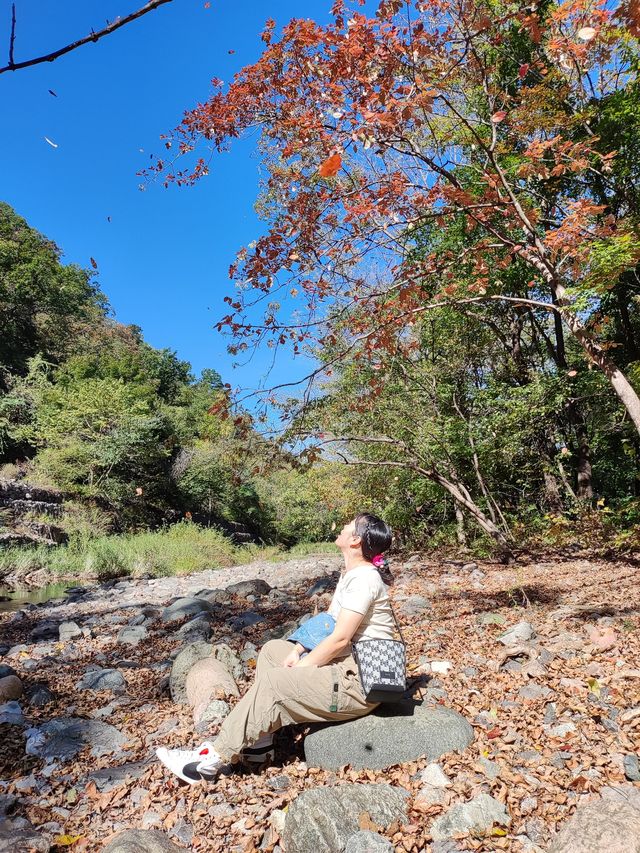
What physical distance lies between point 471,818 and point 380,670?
2.23ft

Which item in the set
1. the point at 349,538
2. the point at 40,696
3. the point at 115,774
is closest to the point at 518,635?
the point at 349,538

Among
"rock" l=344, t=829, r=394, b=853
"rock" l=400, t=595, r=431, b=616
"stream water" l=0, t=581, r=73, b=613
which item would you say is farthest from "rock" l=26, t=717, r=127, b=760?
"stream water" l=0, t=581, r=73, b=613

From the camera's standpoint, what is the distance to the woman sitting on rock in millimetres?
2572

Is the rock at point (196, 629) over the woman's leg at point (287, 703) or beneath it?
beneath

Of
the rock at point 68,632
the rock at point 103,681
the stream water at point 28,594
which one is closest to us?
the rock at point 103,681

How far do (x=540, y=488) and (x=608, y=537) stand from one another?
3.20m

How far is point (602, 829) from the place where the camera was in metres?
1.80

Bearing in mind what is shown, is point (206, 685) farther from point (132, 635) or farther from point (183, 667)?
point (132, 635)

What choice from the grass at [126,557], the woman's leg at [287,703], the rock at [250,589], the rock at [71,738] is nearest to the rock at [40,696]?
the rock at [71,738]

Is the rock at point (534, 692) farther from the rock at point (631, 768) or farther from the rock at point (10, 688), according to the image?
the rock at point (10, 688)

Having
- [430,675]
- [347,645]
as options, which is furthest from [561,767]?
[430,675]

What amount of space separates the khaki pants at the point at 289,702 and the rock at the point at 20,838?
2.60 ft

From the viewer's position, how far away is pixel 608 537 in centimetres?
842

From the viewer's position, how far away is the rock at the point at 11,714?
345 centimetres
